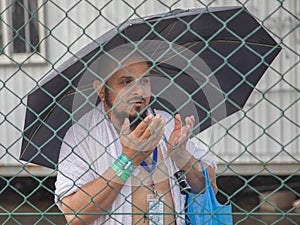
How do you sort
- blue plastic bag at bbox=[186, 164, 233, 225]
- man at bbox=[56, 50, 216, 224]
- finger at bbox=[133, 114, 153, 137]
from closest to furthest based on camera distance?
1. finger at bbox=[133, 114, 153, 137]
2. man at bbox=[56, 50, 216, 224]
3. blue plastic bag at bbox=[186, 164, 233, 225]

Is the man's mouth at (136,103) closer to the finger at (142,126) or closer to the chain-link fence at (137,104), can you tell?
the chain-link fence at (137,104)

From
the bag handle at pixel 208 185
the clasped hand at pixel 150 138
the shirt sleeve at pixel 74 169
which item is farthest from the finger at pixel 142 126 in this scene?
the bag handle at pixel 208 185

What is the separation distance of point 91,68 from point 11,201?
489 centimetres

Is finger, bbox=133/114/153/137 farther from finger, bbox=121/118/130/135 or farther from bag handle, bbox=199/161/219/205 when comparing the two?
bag handle, bbox=199/161/219/205

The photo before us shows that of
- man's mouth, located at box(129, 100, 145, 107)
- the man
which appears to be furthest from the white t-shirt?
man's mouth, located at box(129, 100, 145, 107)

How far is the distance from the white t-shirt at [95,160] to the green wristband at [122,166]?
0.07 metres

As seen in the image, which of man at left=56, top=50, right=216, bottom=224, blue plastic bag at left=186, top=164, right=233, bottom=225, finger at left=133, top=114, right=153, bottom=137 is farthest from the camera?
blue plastic bag at left=186, top=164, right=233, bottom=225

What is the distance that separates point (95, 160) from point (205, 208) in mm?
523

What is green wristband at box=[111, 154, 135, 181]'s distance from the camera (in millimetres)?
2451

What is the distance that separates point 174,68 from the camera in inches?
113

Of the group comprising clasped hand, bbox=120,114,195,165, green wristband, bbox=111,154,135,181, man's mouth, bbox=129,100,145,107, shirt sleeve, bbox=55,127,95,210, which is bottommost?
shirt sleeve, bbox=55,127,95,210

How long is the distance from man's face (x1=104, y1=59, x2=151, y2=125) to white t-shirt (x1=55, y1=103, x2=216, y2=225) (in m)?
0.07

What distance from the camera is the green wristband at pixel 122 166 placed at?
8.04ft

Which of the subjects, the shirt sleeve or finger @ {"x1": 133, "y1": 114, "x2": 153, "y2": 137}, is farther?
the shirt sleeve
